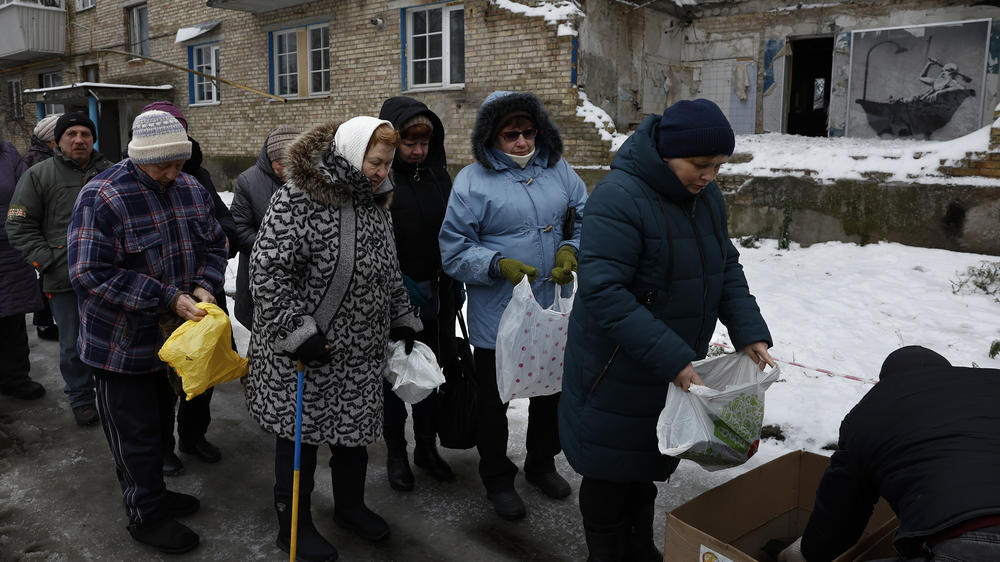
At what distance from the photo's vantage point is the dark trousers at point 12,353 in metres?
5.01

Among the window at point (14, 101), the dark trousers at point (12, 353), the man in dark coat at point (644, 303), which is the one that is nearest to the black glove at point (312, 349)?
the man in dark coat at point (644, 303)

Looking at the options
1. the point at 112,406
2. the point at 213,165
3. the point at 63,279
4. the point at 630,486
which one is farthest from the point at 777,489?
the point at 213,165

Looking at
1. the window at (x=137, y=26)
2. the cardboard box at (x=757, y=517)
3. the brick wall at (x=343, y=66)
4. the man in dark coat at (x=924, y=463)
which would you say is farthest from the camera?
the window at (x=137, y=26)

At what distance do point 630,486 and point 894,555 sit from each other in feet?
2.95

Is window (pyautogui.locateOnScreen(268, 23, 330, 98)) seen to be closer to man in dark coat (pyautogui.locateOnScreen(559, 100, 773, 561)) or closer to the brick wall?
the brick wall

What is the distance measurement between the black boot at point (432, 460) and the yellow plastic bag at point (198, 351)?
1.28 m

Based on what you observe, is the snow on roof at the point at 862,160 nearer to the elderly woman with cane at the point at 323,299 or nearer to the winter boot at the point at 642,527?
the winter boot at the point at 642,527

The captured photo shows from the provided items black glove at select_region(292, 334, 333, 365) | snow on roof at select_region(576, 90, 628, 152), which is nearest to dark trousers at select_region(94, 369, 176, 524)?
black glove at select_region(292, 334, 333, 365)

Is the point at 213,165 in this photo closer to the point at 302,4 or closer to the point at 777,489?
the point at 302,4

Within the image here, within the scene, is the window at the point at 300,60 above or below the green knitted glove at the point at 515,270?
above

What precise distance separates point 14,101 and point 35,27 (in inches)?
155

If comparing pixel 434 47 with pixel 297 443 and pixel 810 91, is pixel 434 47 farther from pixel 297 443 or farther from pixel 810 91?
pixel 297 443

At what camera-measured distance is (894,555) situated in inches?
85.5

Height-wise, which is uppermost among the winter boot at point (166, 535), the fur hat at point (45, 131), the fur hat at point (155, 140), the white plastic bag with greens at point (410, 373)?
the fur hat at point (45, 131)
